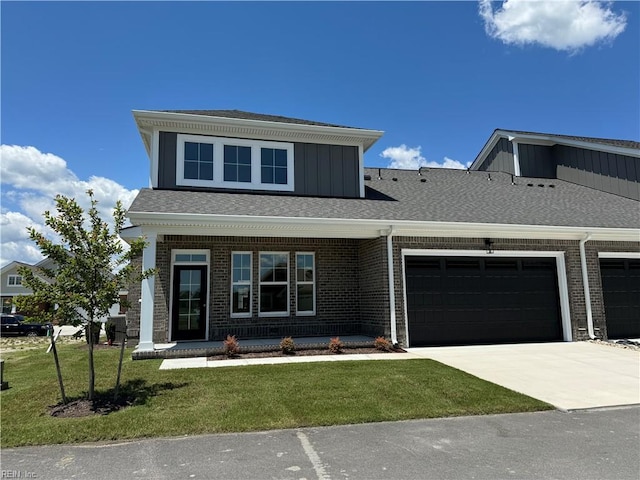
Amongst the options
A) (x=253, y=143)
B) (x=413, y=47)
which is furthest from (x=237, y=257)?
(x=413, y=47)

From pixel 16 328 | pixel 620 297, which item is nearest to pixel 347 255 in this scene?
pixel 620 297

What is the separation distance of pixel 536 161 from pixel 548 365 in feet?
38.6

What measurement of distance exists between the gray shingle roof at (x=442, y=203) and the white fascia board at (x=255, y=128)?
1.74 meters

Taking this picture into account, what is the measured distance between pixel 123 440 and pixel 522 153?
58.6ft

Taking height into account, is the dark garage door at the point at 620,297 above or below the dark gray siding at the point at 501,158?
below

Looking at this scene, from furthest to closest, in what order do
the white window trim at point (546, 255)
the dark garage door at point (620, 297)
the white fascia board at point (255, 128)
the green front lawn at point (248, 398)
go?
the dark garage door at point (620, 297)
the white window trim at point (546, 255)
the white fascia board at point (255, 128)
the green front lawn at point (248, 398)

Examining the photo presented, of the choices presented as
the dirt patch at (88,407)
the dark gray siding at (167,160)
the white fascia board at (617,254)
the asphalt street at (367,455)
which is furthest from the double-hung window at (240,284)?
the white fascia board at (617,254)

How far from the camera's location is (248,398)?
607 cm

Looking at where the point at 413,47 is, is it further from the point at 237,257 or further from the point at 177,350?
the point at 177,350

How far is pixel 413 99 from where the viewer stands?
1648cm

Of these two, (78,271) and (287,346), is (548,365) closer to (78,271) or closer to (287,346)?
(287,346)

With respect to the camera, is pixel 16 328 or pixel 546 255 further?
pixel 16 328

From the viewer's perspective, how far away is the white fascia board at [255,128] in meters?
11.3

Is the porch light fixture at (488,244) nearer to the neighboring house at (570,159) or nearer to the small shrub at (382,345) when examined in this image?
the small shrub at (382,345)
